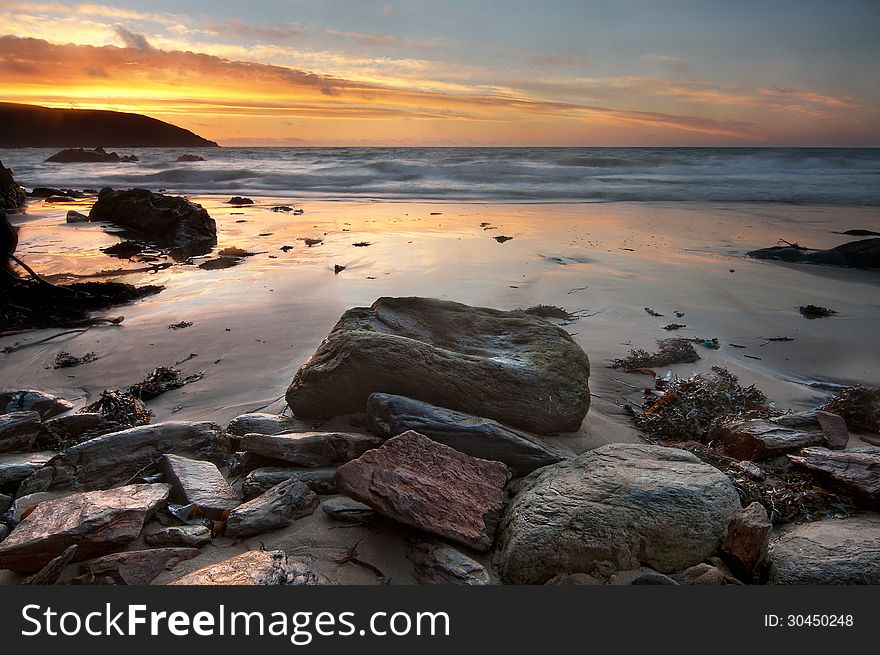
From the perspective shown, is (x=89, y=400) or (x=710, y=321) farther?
(x=710, y=321)

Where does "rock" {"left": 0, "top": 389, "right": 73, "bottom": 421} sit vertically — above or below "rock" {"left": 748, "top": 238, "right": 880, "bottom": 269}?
below

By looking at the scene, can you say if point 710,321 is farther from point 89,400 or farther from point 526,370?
point 89,400

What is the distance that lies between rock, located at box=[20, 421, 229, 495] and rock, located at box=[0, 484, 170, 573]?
0.38 metres

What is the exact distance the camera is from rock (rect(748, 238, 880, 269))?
8742 mm

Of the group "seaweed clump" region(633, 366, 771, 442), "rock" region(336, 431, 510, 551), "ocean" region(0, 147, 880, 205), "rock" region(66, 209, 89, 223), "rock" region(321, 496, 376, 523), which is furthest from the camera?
"ocean" region(0, 147, 880, 205)

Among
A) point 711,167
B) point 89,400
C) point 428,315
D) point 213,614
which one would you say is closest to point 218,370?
point 89,400

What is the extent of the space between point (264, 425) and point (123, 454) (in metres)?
0.76

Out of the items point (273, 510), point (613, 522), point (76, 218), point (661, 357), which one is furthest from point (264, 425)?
point (76, 218)

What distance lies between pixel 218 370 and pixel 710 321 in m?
4.95

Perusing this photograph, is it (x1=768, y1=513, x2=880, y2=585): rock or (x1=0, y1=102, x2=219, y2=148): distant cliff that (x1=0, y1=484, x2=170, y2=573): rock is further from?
(x1=0, y1=102, x2=219, y2=148): distant cliff

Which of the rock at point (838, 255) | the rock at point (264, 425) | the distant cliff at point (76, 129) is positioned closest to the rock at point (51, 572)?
the rock at point (264, 425)

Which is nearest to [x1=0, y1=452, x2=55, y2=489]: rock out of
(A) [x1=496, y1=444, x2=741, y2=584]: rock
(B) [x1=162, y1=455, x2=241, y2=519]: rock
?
(B) [x1=162, y1=455, x2=241, y2=519]: rock

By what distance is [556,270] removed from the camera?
812 cm

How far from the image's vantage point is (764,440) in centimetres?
331
